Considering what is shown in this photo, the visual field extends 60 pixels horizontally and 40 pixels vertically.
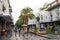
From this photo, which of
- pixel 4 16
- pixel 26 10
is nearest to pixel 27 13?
pixel 26 10

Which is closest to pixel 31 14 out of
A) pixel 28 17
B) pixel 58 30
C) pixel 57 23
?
pixel 28 17

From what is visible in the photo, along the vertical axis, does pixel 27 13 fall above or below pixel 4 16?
above

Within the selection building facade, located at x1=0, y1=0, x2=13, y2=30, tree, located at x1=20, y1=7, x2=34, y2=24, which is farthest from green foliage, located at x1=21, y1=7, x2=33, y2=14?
building facade, located at x1=0, y1=0, x2=13, y2=30

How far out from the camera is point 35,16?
8938 centimetres

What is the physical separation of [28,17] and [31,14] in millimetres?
1868

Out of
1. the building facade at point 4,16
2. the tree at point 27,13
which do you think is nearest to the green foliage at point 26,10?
the tree at point 27,13

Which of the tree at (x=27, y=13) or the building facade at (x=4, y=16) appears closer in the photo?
the building facade at (x=4, y=16)

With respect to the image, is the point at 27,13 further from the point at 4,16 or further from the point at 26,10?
the point at 4,16

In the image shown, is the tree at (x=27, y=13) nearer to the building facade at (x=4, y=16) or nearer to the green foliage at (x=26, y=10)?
the green foliage at (x=26, y=10)

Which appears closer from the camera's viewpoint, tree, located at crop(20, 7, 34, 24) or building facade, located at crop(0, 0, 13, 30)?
building facade, located at crop(0, 0, 13, 30)

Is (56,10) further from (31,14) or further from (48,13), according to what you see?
(31,14)

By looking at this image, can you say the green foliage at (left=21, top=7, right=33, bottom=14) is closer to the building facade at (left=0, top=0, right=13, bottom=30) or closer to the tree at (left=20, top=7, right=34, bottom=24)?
the tree at (left=20, top=7, right=34, bottom=24)

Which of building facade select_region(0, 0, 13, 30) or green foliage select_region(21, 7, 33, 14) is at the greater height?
green foliage select_region(21, 7, 33, 14)

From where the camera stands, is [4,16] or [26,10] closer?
[4,16]
